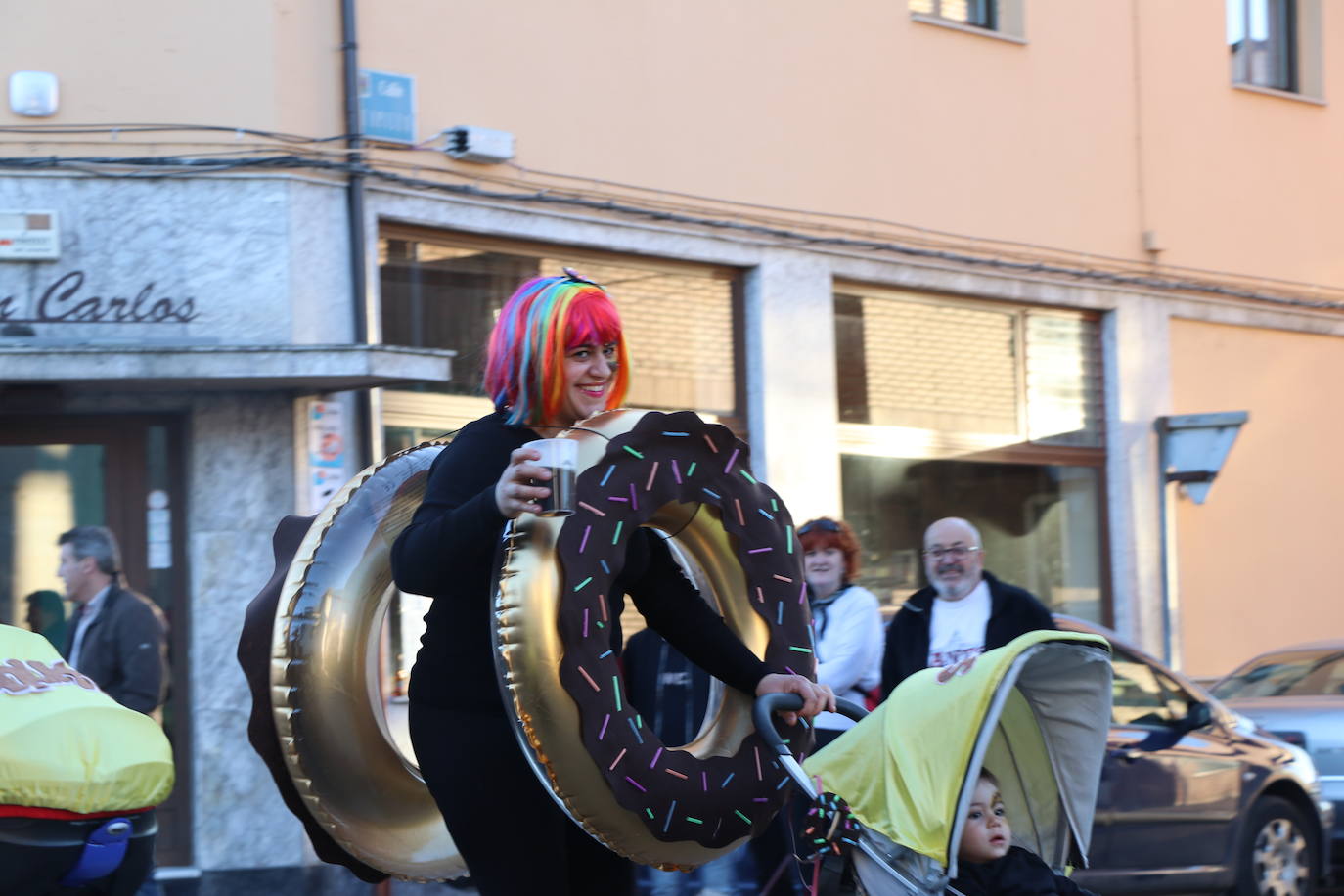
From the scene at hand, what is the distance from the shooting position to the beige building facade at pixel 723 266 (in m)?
9.01

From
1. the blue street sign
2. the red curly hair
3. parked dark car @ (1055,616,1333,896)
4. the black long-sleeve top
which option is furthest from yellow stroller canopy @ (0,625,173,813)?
the blue street sign

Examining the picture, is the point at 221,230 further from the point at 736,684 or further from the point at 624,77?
the point at 736,684

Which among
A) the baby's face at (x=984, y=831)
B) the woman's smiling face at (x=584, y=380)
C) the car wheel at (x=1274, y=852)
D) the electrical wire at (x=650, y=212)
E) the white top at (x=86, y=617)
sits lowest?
the car wheel at (x=1274, y=852)

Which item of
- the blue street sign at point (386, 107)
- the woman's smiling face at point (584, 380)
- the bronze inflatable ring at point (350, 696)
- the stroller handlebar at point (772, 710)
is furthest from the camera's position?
the blue street sign at point (386, 107)

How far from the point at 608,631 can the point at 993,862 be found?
1.41 metres

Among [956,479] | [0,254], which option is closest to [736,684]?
[0,254]

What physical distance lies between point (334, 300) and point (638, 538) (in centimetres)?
628

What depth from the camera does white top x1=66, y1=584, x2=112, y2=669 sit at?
264 inches

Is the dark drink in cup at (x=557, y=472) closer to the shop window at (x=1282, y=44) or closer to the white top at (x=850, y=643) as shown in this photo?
the white top at (x=850, y=643)

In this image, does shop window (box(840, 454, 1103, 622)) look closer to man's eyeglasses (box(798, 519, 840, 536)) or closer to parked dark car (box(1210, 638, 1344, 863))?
parked dark car (box(1210, 638, 1344, 863))

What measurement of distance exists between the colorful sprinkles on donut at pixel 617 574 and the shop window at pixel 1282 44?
12.7 meters

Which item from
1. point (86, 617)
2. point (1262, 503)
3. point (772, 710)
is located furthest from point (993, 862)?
point (1262, 503)

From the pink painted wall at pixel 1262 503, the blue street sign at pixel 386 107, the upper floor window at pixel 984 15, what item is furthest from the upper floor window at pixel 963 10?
the blue street sign at pixel 386 107

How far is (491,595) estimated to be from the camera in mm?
3102
